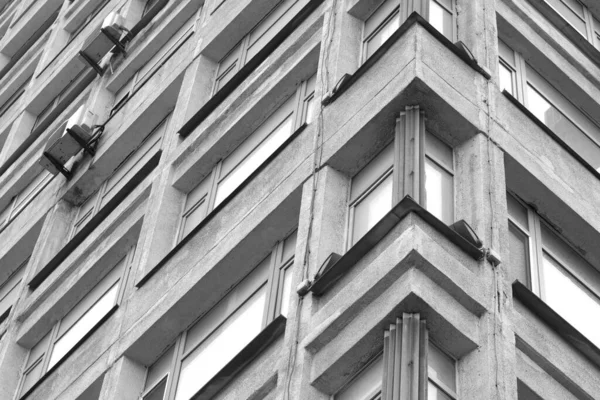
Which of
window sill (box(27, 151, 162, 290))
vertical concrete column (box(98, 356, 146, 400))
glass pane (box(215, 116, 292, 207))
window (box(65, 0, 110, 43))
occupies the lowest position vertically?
vertical concrete column (box(98, 356, 146, 400))

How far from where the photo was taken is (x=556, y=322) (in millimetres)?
15930

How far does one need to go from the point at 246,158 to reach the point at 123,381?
4002 millimetres

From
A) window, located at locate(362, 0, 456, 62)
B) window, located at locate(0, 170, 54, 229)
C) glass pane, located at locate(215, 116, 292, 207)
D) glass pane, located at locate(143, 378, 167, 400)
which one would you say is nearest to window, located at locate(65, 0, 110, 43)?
window, located at locate(0, 170, 54, 229)

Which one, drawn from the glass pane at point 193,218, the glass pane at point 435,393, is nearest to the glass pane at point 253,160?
the glass pane at point 193,218

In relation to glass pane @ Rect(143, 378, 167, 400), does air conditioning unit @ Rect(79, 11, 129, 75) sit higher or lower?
higher

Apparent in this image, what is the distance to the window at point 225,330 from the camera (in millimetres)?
18203

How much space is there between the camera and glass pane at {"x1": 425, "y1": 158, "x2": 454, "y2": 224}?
16.3 metres

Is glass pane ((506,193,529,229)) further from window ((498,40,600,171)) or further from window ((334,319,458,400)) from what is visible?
window ((334,319,458,400))

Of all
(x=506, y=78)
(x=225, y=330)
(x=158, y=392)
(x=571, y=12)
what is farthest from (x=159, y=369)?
(x=571, y=12)

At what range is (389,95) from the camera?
17.5 meters

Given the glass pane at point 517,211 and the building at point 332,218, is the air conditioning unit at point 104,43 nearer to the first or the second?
the building at point 332,218

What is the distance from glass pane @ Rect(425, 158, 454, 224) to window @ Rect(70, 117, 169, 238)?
9.37 metres

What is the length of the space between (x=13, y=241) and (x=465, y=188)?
47.0 ft

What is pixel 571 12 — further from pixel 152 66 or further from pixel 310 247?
pixel 152 66
